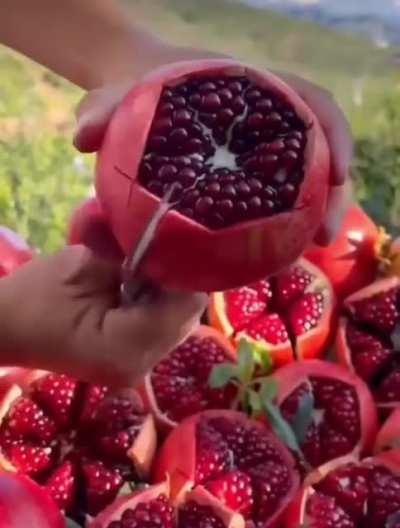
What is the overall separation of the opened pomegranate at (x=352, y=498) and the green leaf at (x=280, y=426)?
4 centimetres

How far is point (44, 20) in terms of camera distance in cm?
118

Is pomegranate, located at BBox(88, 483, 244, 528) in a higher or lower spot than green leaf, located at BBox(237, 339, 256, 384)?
lower

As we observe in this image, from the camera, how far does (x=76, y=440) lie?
1.26 metres

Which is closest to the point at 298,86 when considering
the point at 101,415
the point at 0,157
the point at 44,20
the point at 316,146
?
the point at 316,146

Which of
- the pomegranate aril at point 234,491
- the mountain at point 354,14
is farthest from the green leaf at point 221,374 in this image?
the mountain at point 354,14

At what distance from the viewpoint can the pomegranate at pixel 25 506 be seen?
43.9 inches

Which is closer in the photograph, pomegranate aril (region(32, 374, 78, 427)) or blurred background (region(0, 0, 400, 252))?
pomegranate aril (region(32, 374, 78, 427))

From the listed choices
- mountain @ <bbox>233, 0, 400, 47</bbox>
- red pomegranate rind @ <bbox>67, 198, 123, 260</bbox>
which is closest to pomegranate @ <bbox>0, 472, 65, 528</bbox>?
red pomegranate rind @ <bbox>67, 198, 123, 260</bbox>

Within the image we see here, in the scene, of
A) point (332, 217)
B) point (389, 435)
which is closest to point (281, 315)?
point (389, 435)

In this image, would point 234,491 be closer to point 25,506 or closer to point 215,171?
point 25,506

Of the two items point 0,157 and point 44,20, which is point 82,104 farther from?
point 0,157

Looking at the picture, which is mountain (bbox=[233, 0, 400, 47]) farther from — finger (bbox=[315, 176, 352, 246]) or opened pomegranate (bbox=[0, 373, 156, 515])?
finger (bbox=[315, 176, 352, 246])

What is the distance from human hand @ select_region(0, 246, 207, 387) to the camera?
87 cm

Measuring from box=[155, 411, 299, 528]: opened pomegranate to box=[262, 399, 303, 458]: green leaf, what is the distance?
0.01 meters
